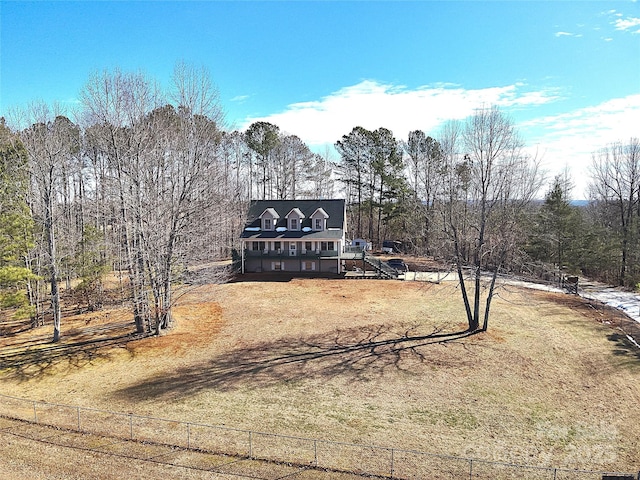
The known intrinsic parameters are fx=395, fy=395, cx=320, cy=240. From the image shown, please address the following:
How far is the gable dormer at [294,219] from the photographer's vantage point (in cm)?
4053

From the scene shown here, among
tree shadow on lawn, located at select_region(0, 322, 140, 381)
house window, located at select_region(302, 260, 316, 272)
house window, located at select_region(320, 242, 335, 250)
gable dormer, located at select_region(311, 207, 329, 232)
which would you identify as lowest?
tree shadow on lawn, located at select_region(0, 322, 140, 381)

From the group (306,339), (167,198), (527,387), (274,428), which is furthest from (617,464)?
(167,198)

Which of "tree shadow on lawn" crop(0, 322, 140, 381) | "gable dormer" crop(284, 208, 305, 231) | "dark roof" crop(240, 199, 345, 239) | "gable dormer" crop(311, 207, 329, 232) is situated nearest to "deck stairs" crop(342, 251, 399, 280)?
"dark roof" crop(240, 199, 345, 239)

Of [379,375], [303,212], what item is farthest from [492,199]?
[303,212]

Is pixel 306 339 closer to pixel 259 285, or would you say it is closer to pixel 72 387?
pixel 72 387

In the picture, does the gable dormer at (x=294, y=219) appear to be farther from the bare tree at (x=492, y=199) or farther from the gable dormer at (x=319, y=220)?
the bare tree at (x=492, y=199)

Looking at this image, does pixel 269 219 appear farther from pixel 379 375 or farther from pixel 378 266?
pixel 379 375

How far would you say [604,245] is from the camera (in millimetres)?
36625

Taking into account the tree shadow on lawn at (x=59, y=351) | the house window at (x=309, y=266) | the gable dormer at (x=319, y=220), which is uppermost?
the gable dormer at (x=319, y=220)

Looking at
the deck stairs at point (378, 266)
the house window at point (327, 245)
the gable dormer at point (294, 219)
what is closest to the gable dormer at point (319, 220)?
the gable dormer at point (294, 219)

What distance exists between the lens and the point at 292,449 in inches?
462

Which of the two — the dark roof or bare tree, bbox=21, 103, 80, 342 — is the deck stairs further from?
bare tree, bbox=21, 103, 80, 342

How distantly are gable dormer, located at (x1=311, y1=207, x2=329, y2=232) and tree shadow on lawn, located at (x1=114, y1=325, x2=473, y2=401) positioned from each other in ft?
63.2

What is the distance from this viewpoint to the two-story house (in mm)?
39031
